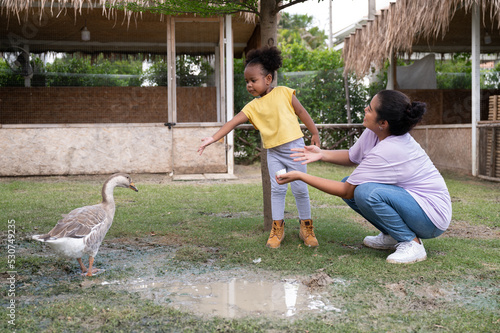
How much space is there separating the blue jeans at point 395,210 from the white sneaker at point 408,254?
46 millimetres

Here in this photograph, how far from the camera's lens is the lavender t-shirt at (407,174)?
3.40 metres

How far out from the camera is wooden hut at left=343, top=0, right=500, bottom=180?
348 inches

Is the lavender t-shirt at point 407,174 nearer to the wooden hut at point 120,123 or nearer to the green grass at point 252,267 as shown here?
the green grass at point 252,267

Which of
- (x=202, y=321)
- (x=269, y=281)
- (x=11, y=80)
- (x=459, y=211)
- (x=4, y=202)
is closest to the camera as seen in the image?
(x=202, y=321)

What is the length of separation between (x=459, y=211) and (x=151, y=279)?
13.6 ft

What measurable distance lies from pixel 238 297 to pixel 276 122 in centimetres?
166

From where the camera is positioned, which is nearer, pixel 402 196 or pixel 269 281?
pixel 269 281

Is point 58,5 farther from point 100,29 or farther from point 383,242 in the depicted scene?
point 383,242

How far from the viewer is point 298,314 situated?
2.58 m

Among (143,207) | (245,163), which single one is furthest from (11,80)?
(143,207)

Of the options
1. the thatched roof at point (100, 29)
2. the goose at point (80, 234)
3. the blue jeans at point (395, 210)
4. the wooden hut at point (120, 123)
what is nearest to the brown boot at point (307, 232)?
the blue jeans at point (395, 210)

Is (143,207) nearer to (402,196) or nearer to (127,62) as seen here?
(402,196)

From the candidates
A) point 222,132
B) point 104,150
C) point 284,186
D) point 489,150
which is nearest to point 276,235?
point 284,186

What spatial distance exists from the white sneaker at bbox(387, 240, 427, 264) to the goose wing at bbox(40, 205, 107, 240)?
2.19 m
